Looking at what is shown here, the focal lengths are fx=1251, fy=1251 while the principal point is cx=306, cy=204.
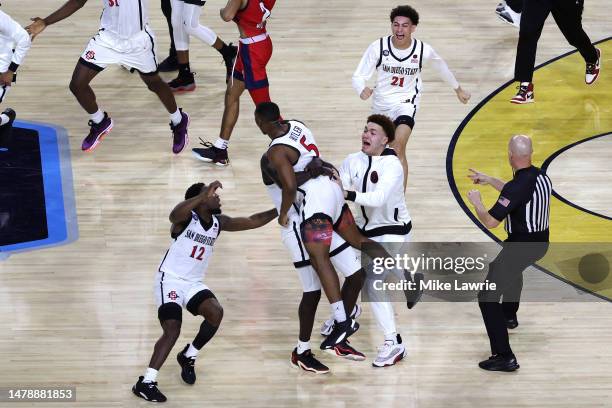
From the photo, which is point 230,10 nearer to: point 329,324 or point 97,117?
point 97,117

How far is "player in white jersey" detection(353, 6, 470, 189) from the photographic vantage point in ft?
32.7

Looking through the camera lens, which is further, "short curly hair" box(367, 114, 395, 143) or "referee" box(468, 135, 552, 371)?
"short curly hair" box(367, 114, 395, 143)

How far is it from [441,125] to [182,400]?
15.5 ft

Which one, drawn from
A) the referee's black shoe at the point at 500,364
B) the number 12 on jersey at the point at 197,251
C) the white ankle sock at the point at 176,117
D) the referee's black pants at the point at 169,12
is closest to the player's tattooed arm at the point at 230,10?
the white ankle sock at the point at 176,117

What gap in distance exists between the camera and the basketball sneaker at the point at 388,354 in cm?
858

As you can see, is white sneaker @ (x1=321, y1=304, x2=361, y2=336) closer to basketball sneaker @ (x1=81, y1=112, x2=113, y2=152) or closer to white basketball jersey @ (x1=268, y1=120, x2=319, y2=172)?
white basketball jersey @ (x1=268, y1=120, x2=319, y2=172)

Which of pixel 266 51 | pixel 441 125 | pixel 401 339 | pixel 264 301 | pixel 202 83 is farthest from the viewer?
pixel 202 83

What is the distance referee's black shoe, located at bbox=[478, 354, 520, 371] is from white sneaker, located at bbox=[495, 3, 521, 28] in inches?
243

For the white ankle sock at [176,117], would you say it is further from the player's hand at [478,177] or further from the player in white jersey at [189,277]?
the player's hand at [478,177]

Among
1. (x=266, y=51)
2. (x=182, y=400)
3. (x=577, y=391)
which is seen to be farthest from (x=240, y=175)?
(x=577, y=391)

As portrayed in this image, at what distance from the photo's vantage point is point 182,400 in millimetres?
8219

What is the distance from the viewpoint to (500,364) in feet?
28.0

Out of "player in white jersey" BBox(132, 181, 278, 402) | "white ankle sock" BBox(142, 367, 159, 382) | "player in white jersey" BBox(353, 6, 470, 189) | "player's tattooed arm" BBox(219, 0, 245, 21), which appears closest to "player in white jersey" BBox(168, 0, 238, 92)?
"player's tattooed arm" BBox(219, 0, 245, 21)

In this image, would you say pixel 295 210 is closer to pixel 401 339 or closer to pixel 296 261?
pixel 296 261
